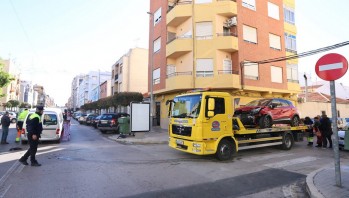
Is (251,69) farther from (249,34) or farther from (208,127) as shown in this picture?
(208,127)

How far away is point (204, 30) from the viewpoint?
20922mm

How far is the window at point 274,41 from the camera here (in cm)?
2399

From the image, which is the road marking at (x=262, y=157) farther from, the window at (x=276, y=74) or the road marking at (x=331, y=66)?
the window at (x=276, y=74)

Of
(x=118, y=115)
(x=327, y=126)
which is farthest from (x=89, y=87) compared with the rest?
(x=327, y=126)

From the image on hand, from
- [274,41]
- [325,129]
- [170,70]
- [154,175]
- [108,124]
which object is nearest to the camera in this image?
[154,175]

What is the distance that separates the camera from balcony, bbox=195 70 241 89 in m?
19.8

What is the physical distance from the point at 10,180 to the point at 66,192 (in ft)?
6.39

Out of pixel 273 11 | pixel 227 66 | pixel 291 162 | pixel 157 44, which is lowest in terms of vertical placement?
pixel 291 162

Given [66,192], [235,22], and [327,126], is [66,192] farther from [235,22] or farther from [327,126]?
[235,22]

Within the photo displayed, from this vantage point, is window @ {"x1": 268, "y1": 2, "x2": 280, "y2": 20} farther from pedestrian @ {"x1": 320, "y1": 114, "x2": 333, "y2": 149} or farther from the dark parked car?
the dark parked car

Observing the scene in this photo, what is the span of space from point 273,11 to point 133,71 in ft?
77.0

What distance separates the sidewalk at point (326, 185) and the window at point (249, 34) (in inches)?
673

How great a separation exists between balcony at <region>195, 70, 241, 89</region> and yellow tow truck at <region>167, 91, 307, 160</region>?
9821 mm

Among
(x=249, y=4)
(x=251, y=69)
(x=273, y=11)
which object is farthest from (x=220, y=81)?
(x=273, y=11)
